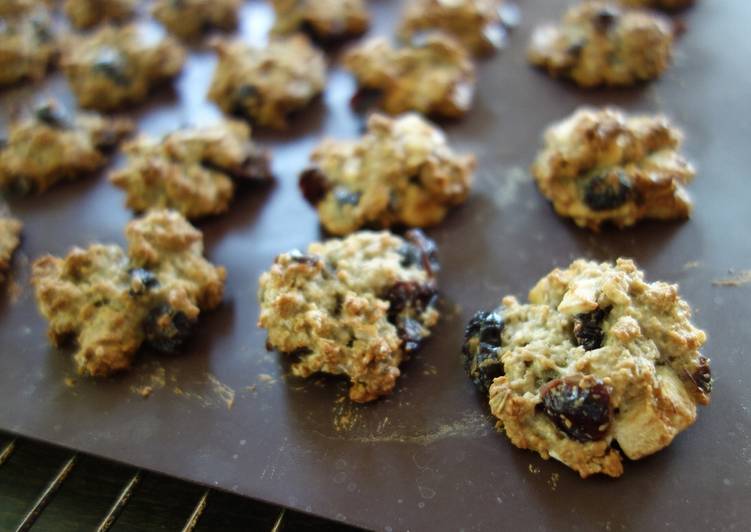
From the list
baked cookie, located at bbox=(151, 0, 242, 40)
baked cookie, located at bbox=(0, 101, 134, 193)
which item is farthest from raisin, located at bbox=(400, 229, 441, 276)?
baked cookie, located at bbox=(151, 0, 242, 40)

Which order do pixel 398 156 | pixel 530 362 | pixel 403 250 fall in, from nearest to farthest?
pixel 530 362 < pixel 403 250 < pixel 398 156

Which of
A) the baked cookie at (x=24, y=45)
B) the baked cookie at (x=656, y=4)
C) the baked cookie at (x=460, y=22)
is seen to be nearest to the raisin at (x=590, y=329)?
the baked cookie at (x=460, y=22)

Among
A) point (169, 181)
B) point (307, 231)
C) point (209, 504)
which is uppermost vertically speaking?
point (169, 181)

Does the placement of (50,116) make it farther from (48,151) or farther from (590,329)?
(590,329)

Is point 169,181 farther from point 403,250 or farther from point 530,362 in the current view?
point 530,362

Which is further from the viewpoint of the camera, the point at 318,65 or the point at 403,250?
the point at 318,65

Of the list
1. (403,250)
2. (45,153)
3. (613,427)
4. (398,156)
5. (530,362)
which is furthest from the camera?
(45,153)

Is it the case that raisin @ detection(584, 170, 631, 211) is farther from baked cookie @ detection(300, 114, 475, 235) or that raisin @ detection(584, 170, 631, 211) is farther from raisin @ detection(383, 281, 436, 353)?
raisin @ detection(383, 281, 436, 353)

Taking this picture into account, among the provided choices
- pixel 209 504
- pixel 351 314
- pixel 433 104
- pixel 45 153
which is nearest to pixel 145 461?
pixel 209 504
